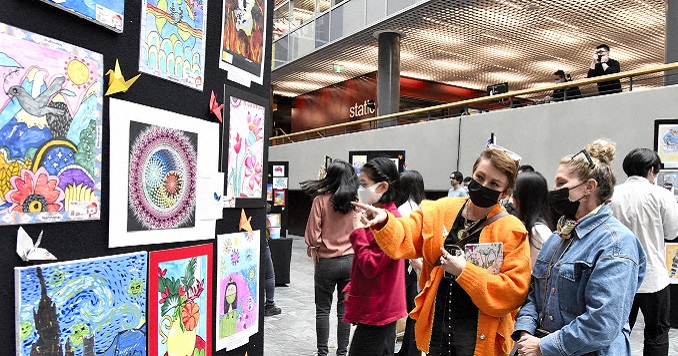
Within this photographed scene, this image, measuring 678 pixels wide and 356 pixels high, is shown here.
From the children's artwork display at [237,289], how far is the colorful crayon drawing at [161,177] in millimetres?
250

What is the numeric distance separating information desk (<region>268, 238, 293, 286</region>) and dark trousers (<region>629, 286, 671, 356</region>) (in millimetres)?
4401

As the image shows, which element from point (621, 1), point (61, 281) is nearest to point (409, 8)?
point (621, 1)

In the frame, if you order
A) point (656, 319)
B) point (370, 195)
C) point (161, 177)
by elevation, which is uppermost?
point (161, 177)

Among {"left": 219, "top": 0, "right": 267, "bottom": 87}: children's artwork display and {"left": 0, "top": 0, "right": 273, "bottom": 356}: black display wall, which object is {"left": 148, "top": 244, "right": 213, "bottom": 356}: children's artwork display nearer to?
{"left": 0, "top": 0, "right": 273, "bottom": 356}: black display wall

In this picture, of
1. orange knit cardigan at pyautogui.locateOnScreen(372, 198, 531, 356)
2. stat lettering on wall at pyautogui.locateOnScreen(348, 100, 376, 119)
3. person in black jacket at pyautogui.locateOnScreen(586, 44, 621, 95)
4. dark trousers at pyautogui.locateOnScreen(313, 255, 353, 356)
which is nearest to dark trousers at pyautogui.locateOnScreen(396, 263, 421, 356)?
dark trousers at pyautogui.locateOnScreen(313, 255, 353, 356)

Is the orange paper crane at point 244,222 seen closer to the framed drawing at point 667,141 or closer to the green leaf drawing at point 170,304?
the green leaf drawing at point 170,304

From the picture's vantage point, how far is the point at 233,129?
5.74 ft

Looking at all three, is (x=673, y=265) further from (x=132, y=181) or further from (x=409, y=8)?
(x=409, y=8)

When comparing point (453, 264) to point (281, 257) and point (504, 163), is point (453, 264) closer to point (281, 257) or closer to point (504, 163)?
point (504, 163)

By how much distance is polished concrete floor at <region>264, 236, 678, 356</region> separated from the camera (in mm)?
4355

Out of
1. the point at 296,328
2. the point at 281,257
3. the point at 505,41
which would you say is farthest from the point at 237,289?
the point at 505,41

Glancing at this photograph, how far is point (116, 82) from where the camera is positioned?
4.07ft

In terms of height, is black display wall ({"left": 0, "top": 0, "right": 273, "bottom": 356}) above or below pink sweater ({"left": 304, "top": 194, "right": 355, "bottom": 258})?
above

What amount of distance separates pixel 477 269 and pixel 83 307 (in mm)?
1341
